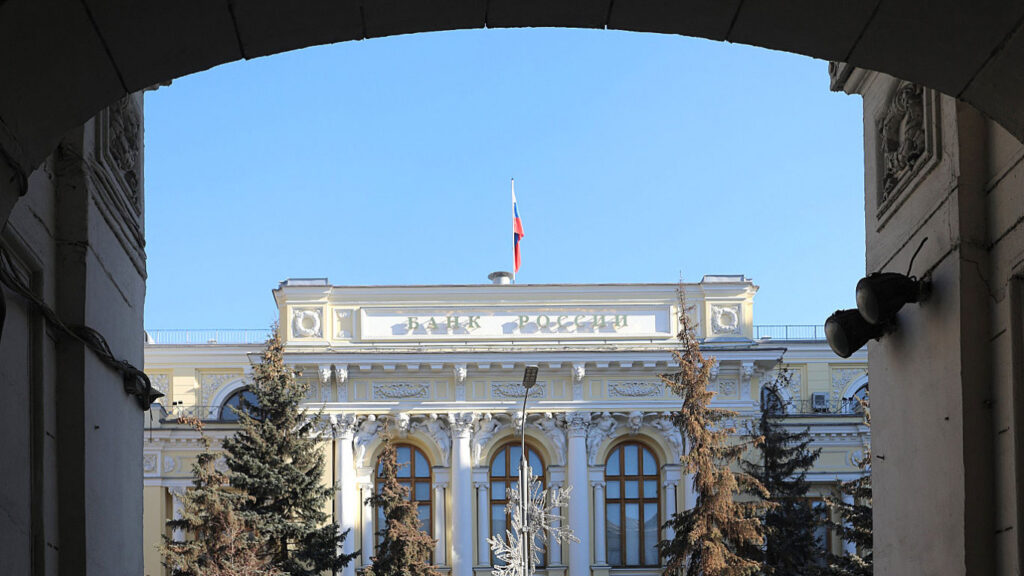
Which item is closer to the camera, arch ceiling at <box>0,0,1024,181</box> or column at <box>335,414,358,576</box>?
arch ceiling at <box>0,0,1024,181</box>

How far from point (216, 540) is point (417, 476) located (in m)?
13.3

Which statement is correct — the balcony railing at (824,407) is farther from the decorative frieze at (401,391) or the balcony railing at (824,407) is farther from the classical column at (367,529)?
the classical column at (367,529)

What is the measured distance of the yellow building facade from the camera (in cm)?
4122

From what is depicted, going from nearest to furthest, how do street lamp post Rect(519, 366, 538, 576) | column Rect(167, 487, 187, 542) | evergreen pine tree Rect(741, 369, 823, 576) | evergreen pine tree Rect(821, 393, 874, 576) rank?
1. street lamp post Rect(519, 366, 538, 576)
2. evergreen pine tree Rect(821, 393, 874, 576)
3. evergreen pine tree Rect(741, 369, 823, 576)
4. column Rect(167, 487, 187, 542)

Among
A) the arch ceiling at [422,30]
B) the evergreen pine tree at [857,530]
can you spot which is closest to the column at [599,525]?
the evergreen pine tree at [857,530]

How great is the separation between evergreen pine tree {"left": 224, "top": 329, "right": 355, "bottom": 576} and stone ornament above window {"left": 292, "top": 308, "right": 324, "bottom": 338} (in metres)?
8.60

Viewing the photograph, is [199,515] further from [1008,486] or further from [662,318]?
[1008,486]

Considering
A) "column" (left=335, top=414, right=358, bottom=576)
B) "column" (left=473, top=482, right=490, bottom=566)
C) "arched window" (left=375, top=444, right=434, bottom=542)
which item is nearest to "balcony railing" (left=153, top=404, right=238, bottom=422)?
"column" (left=335, top=414, right=358, bottom=576)

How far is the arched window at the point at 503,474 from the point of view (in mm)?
42000

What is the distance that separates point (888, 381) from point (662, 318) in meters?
34.0

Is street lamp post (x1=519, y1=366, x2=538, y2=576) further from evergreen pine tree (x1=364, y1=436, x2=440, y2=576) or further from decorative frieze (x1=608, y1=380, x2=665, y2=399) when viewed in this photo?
decorative frieze (x1=608, y1=380, x2=665, y2=399)

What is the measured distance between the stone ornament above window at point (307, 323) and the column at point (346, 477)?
8.15 ft

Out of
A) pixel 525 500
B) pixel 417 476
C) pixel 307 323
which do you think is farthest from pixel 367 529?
pixel 525 500

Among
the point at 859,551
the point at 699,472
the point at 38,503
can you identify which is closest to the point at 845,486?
the point at 859,551
